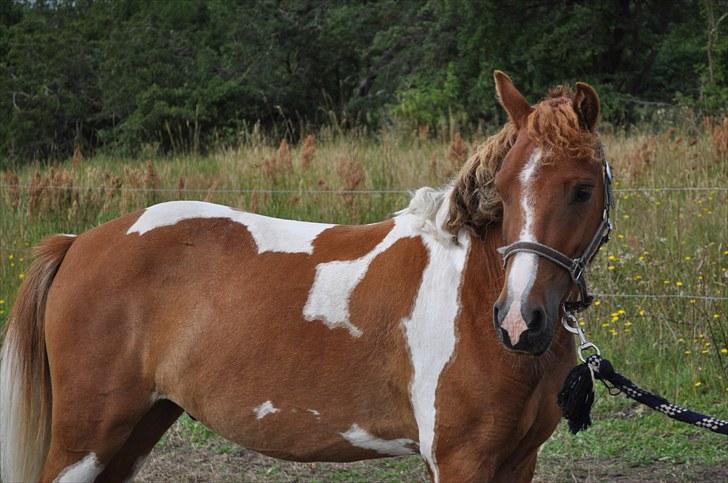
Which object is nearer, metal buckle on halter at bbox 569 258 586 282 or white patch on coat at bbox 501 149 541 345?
white patch on coat at bbox 501 149 541 345

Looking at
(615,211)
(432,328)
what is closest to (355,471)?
(432,328)

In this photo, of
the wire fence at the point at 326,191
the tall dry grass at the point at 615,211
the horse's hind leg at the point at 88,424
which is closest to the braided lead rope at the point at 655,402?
the horse's hind leg at the point at 88,424

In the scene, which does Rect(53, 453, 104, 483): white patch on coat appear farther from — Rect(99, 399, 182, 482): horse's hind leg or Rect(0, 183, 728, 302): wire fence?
Rect(0, 183, 728, 302): wire fence

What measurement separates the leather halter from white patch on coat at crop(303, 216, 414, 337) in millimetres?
545

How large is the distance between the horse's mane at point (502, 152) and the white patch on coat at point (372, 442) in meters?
0.69

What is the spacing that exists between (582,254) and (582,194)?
169mm

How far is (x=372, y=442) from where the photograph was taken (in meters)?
2.85

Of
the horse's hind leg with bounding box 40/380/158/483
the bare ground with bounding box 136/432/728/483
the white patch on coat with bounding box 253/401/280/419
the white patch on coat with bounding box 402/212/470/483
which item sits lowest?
the bare ground with bounding box 136/432/728/483

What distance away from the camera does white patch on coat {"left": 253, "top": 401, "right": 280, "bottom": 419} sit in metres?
2.93

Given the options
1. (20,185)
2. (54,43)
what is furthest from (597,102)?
(54,43)

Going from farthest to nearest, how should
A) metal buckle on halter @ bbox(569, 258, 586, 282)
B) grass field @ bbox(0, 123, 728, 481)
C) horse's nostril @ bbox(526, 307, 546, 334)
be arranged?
grass field @ bbox(0, 123, 728, 481) → metal buckle on halter @ bbox(569, 258, 586, 282) → horse's nostril @ bbox(526, 307, 546, 334)

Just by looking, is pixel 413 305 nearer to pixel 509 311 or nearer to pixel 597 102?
pixel 509 311

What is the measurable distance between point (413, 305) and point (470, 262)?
0.73ft

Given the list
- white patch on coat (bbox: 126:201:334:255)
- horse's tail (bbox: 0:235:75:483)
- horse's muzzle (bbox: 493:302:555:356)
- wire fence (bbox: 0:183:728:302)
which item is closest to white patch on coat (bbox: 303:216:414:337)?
white patch on coat (bbox: 126:201:334:255)
